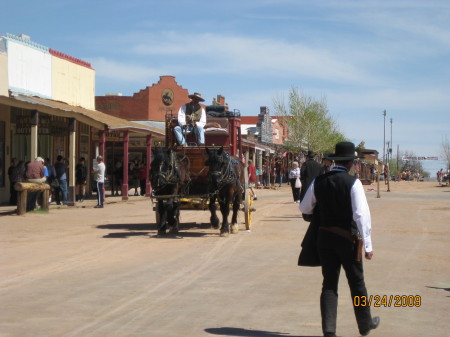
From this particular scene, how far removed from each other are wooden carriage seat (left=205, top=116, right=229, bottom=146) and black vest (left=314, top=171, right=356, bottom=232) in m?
13.3

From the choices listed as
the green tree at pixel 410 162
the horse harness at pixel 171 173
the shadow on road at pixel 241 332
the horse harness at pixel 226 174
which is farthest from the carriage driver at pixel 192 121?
the green tree at pixel 410 162

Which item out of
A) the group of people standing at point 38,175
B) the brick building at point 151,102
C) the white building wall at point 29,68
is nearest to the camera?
the group of people standing at point 38,175

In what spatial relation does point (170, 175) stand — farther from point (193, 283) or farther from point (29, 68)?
point (29, 68)

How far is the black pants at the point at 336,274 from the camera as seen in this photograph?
23.4 feet

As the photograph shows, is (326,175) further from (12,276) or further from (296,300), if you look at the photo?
(12,276)

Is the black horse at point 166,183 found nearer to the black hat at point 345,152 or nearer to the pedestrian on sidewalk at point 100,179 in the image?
the black hat at point 345,152

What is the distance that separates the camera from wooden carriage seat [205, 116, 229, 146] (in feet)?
67.5

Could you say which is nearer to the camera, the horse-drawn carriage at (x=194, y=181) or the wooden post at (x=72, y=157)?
the horse-drawn carriage at (x=194, y=181)

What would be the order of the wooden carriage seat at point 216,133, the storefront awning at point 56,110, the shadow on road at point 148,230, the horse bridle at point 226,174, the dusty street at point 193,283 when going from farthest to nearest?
1. the storefront awning at point 56,110
2. the wooden carriage seat at point 216,133
3. the shadow on road at point 148,230
4. the horse bridle at point 226,174
5. the dusty street at point 193,283

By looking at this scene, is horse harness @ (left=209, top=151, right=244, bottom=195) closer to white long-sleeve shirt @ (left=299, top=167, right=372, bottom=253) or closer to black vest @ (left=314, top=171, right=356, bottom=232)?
black vest @ (left=314, top=171, right=356, bottom=232)

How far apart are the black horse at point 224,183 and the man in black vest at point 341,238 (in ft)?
30.3

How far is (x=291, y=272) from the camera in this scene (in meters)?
11.6
